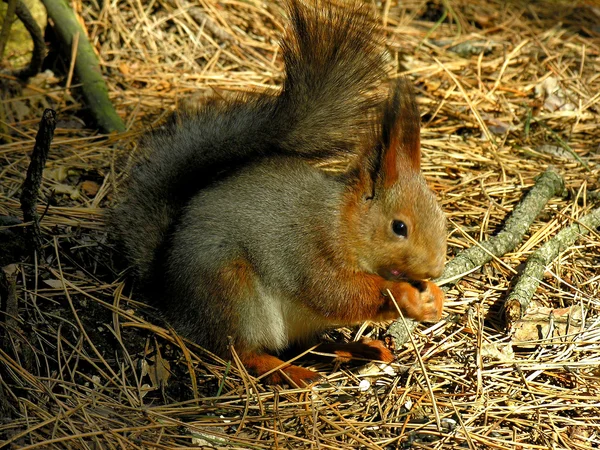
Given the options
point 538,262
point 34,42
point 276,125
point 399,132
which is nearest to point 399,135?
point 399,132

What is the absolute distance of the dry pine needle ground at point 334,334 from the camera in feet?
6.68

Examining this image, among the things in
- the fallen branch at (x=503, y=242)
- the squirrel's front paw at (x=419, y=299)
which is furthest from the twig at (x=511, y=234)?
the squirrel's front paw at (x=419, y=299)

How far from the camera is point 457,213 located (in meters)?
2.91

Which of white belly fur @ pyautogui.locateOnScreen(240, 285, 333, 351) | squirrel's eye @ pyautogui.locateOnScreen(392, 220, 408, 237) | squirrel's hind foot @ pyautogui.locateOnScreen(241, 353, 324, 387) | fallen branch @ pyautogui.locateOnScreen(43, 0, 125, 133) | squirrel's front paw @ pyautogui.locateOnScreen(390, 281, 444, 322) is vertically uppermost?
fallen branch @ pyautogui.locateOnScreen(43, 0, 125, 133)

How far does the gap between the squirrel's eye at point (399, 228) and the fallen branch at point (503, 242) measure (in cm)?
37

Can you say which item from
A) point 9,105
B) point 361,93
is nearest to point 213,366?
point 361,93

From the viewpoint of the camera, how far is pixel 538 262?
8.51 feet

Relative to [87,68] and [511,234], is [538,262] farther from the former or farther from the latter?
[87,68]

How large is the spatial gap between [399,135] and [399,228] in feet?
0.93

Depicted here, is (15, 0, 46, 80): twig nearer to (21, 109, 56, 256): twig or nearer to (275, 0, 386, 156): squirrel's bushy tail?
(21, 109, 56, 256): twig

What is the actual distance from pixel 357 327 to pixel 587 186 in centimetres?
122

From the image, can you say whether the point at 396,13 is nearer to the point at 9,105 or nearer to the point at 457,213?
the point at 457,213

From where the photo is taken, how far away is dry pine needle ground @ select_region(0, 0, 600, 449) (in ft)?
6.68

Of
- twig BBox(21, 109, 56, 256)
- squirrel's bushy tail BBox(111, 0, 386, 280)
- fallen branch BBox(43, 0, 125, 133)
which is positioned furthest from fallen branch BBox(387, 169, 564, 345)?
fallen branch BBox(43, 0, 125, 133)
